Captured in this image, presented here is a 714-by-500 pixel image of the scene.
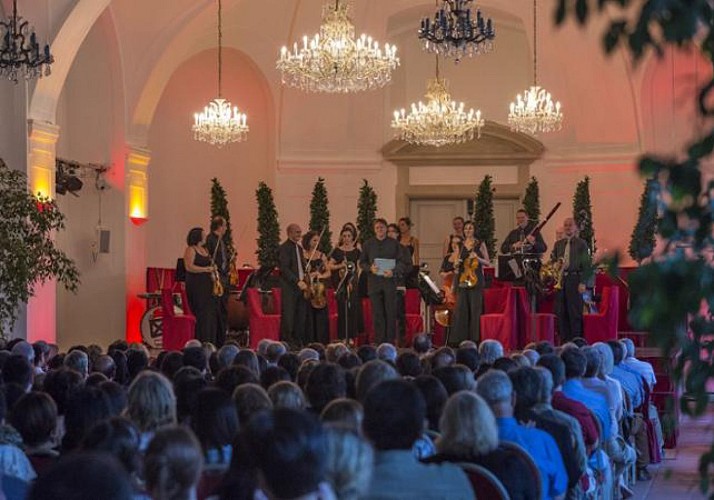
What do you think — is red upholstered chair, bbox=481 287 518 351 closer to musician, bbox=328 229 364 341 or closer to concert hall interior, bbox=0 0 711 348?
musician, bbox=328 229 364 341

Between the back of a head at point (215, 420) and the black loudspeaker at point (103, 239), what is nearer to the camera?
the back of a head at point (215, 420)

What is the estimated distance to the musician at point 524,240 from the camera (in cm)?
1566

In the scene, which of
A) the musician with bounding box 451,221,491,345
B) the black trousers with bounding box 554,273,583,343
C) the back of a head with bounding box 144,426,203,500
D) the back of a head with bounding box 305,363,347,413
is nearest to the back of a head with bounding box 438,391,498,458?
the back of a head with bounding box 144,426,203,500

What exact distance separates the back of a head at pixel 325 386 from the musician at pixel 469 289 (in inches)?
367

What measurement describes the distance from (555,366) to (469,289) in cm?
820

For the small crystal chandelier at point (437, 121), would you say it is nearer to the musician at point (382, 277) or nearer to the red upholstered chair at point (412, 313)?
the red upholstered chair at point (412, 313)

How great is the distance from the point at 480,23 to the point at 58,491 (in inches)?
432

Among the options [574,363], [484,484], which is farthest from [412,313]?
[484,484]

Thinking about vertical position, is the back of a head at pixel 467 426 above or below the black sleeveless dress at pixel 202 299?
below

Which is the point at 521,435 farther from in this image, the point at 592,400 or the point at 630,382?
the point at 630,382

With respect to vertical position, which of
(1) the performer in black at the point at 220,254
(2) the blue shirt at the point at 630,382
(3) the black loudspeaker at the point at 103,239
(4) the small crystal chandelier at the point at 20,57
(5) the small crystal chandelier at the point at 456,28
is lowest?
(2) the blue shirt at the point at 630,382

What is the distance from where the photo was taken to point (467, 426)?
4.34m

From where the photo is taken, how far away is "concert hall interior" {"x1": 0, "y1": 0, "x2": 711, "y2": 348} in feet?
61.0

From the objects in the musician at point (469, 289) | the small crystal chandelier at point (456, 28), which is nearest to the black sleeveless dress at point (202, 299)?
the musician at point (469, 289)
